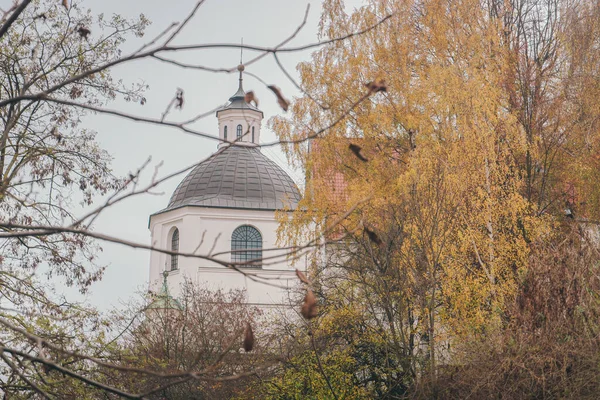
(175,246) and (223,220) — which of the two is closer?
(223,220)

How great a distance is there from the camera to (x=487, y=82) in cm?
1745

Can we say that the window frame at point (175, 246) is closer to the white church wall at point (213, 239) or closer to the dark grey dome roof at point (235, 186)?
the white church wall at point (213, 239)

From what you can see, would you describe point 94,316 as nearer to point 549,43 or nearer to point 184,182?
point 549,43

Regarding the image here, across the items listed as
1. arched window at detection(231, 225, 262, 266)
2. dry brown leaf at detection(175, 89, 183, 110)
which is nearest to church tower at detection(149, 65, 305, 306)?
arched window at detection(231, 225, 262, 266)

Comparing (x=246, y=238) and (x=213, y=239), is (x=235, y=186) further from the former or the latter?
(x=213, y=239)

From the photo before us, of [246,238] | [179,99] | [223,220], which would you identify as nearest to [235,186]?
[223,220]

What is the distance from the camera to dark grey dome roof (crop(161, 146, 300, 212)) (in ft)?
112

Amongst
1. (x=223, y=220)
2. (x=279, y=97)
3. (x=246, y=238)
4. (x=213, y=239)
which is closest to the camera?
(x=279, y=97)

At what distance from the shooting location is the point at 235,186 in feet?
115

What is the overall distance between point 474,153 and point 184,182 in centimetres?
2175

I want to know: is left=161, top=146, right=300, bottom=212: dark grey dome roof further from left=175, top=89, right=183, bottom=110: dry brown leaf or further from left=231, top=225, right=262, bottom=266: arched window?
left=175, top=89, right=183, bottom=110: dry brown leaf

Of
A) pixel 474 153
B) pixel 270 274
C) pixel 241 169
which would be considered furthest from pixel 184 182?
pixel 474 153

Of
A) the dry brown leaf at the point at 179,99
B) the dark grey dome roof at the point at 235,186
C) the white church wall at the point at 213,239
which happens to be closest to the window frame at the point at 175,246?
the white church wall at the point at 213,239

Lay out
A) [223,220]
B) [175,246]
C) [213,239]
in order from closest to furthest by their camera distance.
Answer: [213,239]
[223,220]
[175,246]
